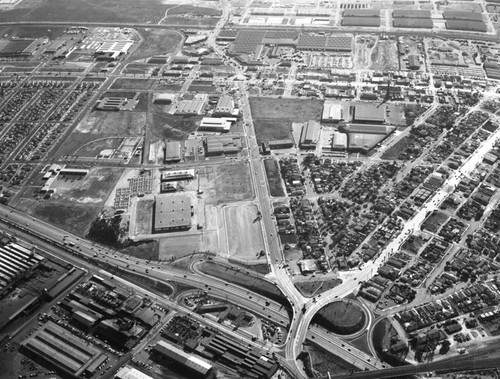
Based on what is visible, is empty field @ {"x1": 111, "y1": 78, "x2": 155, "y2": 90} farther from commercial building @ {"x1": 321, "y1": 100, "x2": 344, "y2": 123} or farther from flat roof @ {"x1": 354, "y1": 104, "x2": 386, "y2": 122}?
flat roof @ {"x1": 354, "y1": 104, "x2": 386, "y2": 122}

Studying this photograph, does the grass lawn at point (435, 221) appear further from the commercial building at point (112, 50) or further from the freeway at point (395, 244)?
the commercial building at point (112, 50)

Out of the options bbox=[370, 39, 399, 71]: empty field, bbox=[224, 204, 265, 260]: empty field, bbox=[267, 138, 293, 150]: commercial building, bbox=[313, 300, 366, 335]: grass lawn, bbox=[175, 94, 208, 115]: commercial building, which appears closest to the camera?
bbox=[313, 300, 366, 335]: grass lawn

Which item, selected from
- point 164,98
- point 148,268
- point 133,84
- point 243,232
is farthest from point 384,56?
point 148,268

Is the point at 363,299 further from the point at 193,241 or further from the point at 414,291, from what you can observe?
the point at 193,241

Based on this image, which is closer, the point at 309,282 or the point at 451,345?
the point at 451,345

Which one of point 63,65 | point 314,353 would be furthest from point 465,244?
point 63,65

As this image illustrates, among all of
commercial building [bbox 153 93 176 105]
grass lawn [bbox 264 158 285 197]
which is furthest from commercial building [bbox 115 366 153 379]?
commercial building [bbox 153 93 176 105]
